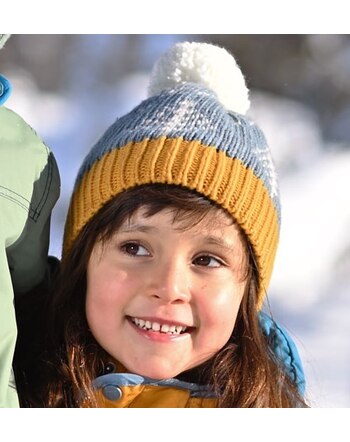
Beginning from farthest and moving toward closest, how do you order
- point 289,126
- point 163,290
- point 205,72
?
point 289,126 → point 205,72 → point 163,290

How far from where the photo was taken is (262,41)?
8.29 ft

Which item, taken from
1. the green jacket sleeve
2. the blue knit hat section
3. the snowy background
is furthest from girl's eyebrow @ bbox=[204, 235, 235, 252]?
the snowy background

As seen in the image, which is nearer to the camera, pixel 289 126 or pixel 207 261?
pixel 207 261

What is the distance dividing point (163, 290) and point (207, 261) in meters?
0.10

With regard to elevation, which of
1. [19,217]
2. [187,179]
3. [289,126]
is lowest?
[19,217]

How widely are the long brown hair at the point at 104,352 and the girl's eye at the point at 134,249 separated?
1.3 inches

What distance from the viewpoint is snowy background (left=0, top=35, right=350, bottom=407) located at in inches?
78.3

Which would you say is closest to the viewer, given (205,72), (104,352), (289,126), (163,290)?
(163,290)

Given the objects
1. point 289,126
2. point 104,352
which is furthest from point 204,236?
point 289,126

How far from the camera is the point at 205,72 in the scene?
134 cm

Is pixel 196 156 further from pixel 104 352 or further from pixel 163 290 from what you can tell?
pixel 104 352
